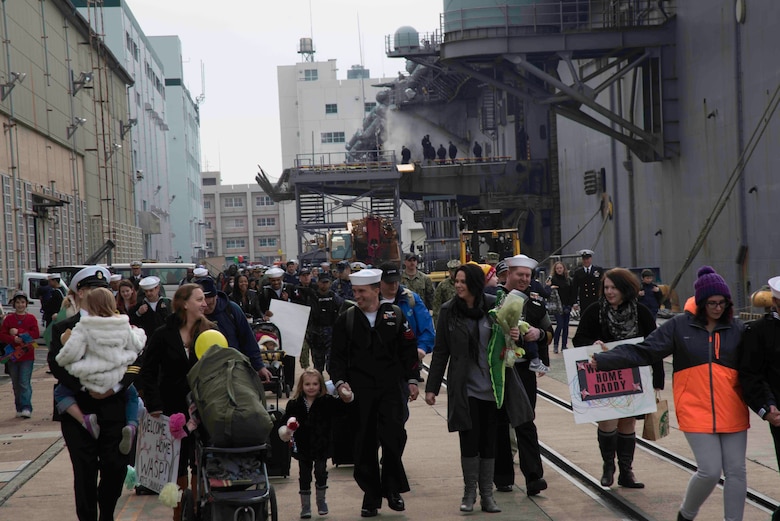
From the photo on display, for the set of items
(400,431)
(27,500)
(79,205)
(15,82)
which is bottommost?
(27,500)

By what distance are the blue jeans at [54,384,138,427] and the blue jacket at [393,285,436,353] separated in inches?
110

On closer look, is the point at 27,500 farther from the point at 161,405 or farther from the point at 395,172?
the point at 395,172

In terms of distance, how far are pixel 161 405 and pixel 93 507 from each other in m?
0.72

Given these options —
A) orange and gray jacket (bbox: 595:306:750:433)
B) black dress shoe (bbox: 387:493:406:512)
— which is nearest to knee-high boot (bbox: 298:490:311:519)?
black dress shoe (bbox: 387:493:406:512)

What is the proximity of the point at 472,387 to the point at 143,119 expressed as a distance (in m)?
64.8

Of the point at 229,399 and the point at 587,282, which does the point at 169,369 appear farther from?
the point at 587,282

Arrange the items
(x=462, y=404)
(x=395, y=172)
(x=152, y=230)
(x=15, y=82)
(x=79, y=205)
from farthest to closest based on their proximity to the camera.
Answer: (x=152, y=230) → (x=395, y=172) → (x=79, y=205) → (x=15, y=82) → (x=462, y=404)

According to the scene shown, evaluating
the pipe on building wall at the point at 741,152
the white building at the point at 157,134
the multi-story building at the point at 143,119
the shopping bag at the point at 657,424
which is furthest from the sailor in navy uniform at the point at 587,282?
the multi-story building at the point at 143,119

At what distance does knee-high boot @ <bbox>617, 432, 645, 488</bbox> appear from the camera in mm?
7992

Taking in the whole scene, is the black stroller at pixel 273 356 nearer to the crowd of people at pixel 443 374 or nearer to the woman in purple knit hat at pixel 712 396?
the crowd of people at pixel 443 374

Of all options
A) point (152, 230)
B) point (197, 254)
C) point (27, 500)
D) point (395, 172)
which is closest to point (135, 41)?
point (152, 230)

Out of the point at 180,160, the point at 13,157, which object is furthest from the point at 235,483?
the point at 180,160

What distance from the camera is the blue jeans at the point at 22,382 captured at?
13.8 metres

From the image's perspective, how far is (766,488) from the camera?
7.87 m
